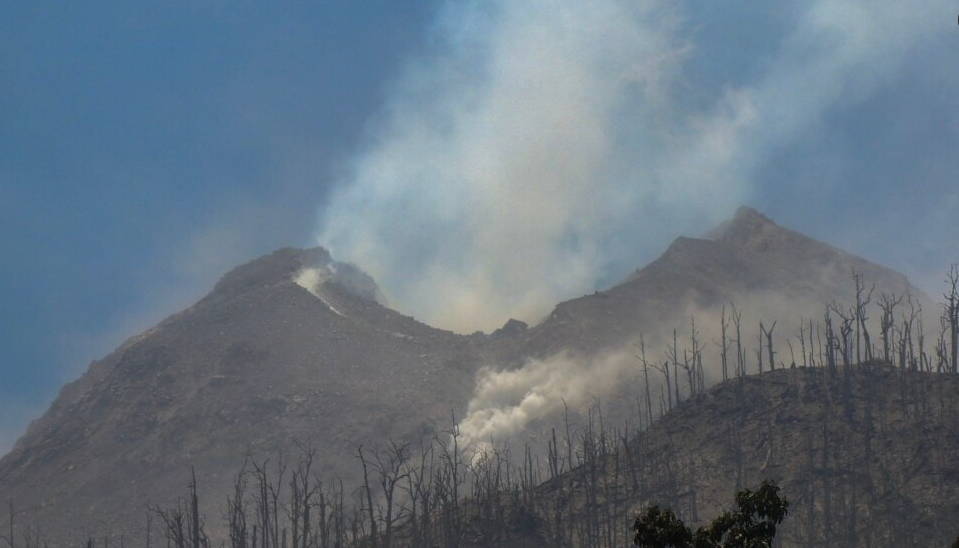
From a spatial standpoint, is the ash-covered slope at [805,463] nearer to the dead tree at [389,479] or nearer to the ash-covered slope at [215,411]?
the dead tree at [389,479]

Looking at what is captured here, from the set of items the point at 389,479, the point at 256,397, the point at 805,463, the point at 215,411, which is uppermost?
the point at 256,397

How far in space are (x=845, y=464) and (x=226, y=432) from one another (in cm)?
10533

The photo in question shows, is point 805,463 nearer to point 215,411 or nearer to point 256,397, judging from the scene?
point 256,397

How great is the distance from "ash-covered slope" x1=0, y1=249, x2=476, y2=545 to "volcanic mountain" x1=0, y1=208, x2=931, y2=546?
0.28 meters

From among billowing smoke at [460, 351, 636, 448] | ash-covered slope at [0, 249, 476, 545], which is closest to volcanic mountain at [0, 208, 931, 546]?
ash-covered slope at [0, 249, 476, 545]

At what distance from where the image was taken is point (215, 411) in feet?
557

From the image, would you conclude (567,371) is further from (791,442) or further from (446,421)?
(791,442)

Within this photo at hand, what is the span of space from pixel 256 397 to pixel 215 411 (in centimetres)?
696

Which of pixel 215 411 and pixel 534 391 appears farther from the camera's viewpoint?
pixel 534 391

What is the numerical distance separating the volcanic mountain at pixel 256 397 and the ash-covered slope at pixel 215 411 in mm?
277

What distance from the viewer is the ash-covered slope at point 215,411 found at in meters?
152

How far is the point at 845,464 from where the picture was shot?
82.4m

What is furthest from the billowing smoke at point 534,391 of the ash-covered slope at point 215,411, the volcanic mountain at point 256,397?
the ash-covered slope at point 215,411

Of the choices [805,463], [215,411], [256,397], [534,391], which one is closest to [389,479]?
[805,463]
